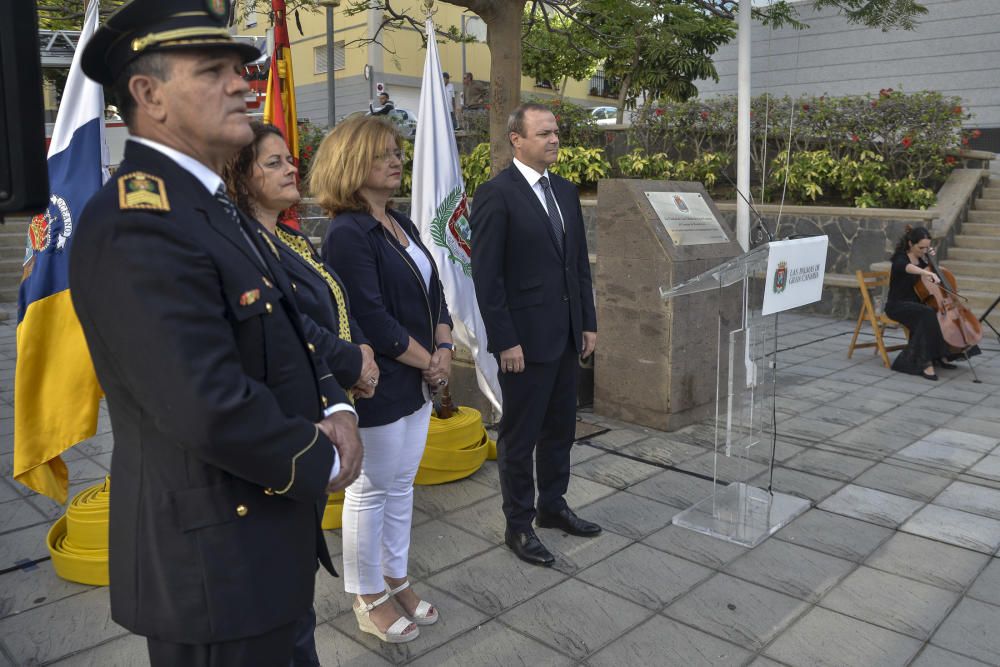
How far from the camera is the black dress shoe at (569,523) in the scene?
4.11m

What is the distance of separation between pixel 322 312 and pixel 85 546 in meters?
1.99

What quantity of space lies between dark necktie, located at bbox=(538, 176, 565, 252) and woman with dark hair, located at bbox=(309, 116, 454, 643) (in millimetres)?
836

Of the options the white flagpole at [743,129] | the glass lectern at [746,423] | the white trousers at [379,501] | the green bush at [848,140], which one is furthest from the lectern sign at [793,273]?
the green bush at [848,140]

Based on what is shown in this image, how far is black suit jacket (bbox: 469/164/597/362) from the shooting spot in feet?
12.1

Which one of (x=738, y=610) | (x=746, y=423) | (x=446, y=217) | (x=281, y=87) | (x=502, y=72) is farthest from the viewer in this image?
Answer: (x=502, y=72)

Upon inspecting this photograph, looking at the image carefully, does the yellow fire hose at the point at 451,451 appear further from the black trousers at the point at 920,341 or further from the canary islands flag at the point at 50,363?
the black trousers at the point at 920,341

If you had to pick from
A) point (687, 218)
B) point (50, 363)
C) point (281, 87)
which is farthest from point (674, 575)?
point (281, 87)

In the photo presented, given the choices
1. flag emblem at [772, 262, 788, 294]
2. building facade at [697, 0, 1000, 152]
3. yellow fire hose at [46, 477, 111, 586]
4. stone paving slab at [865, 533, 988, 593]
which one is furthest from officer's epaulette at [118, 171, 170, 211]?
building facade at [697, 0, 1000, 152]

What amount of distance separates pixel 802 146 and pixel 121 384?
1308 cm

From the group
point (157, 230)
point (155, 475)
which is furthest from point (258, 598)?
point (157, 230)

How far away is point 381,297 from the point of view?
10.2 ft

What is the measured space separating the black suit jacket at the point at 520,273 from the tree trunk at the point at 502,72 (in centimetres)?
309

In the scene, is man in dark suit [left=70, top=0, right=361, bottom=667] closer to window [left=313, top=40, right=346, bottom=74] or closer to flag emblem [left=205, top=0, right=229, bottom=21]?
flag emblem [left=205, top=0, right=229, bottom=21]

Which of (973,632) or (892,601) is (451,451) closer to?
(892,601)
